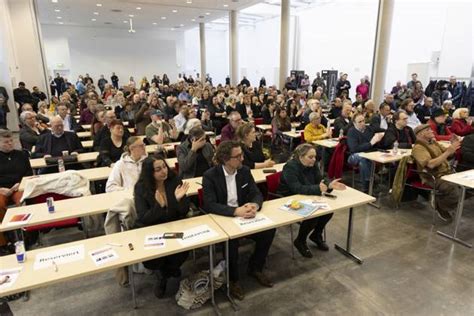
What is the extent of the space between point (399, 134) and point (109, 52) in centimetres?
2049

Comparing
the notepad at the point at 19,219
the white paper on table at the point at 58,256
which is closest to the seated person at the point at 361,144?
the white paper on table at the point at 58,256

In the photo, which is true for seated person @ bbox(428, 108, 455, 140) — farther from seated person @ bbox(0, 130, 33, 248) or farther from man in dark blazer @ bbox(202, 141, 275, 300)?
seated person @ bbox(0, 130, 33, 248)

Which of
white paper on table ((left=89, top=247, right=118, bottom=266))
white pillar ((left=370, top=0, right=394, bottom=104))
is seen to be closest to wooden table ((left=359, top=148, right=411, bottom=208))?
white paper on table ((left=89, top=247, right=118, bottom=266))

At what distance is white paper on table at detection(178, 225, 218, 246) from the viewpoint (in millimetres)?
2365

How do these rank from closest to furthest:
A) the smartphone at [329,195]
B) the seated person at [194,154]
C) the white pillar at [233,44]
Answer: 1. the smartphone at [329,195]
2. the seated person at [194,154]
3. the white pillar at [233,44]

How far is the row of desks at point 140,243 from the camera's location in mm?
1943

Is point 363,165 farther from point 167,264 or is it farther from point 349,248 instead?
point 167,264

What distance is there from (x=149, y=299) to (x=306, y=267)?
157 centimetres

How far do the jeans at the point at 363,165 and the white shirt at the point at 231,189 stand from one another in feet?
9.40

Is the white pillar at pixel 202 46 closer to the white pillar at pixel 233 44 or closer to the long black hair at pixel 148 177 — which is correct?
the white pillar at pixel 233 44

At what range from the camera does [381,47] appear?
33.9 ft

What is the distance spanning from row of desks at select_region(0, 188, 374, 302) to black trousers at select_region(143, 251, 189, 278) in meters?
0.32

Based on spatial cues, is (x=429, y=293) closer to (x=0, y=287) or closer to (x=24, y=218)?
(x=0, y=287)

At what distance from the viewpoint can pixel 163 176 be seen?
8.91 feet
